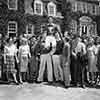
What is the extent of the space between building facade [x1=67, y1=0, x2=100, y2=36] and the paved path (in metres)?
21.8

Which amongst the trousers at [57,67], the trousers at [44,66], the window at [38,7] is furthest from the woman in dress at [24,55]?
the window at [38,7]

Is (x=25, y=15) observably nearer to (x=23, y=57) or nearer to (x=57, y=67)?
(x=23, y=57)

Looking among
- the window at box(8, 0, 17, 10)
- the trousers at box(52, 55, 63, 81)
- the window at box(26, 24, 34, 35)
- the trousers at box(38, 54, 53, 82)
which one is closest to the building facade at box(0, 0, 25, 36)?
the window at box(8, 0, 17, 10)

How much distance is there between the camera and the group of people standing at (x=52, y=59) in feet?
22.9

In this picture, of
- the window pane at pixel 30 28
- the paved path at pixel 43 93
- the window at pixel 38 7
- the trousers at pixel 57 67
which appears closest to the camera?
the paved path at pixel 43 93

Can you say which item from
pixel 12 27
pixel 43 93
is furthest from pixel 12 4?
pixel 43 93

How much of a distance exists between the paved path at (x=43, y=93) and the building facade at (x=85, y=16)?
21814 millimetres

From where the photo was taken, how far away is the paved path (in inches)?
231

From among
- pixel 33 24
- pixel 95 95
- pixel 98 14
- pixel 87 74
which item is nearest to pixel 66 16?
pixel 33 24

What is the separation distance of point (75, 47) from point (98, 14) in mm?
24310

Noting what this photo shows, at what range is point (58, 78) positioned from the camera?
7.27 metres

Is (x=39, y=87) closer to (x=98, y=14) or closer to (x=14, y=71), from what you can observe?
(x=14, y=71)

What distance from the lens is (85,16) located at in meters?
29.0

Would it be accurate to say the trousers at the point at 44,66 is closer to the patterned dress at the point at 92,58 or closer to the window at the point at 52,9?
the patterned dress at the point at 92,58
